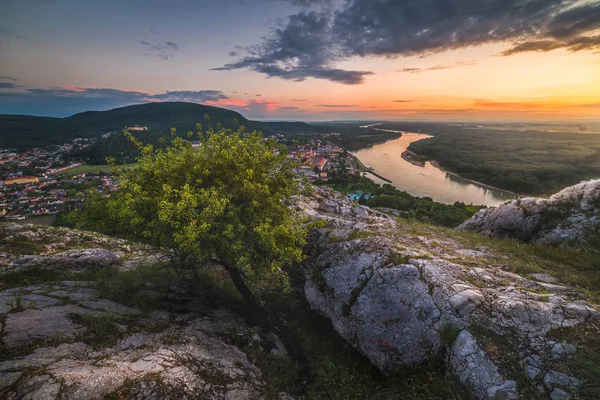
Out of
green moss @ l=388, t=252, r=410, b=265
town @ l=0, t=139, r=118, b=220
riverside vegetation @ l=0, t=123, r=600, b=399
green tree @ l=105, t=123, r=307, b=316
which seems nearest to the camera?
riverside vegetation @ l=0, t=123, r=600, b=399

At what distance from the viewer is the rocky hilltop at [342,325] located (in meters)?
5.73

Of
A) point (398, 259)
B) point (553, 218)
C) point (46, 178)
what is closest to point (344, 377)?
point (398, 259)

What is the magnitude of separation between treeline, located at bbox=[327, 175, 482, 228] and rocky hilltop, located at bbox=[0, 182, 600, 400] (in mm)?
16446

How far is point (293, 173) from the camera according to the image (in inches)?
420

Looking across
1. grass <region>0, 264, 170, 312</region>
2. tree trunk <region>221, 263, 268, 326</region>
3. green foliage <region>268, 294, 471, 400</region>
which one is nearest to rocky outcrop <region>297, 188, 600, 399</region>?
green foliage <region>268, 294, 471, 400</region>

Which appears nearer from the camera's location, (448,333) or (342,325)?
(448,333)

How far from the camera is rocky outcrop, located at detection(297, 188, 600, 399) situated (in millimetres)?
6469

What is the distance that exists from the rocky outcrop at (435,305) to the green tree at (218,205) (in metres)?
3.08

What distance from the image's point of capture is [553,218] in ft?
47.0

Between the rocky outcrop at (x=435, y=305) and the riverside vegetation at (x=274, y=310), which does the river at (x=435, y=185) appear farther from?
the riverside vegetation at (x=274, y=310)

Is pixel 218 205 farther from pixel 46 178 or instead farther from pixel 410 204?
pixel 46 178

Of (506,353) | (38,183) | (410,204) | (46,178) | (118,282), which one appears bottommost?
(38,183)

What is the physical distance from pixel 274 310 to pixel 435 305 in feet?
22.5

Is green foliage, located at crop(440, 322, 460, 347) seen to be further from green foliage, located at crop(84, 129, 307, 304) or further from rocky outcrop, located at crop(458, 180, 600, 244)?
rocky outcrop, located at crop(458, 180, 600, 244)
